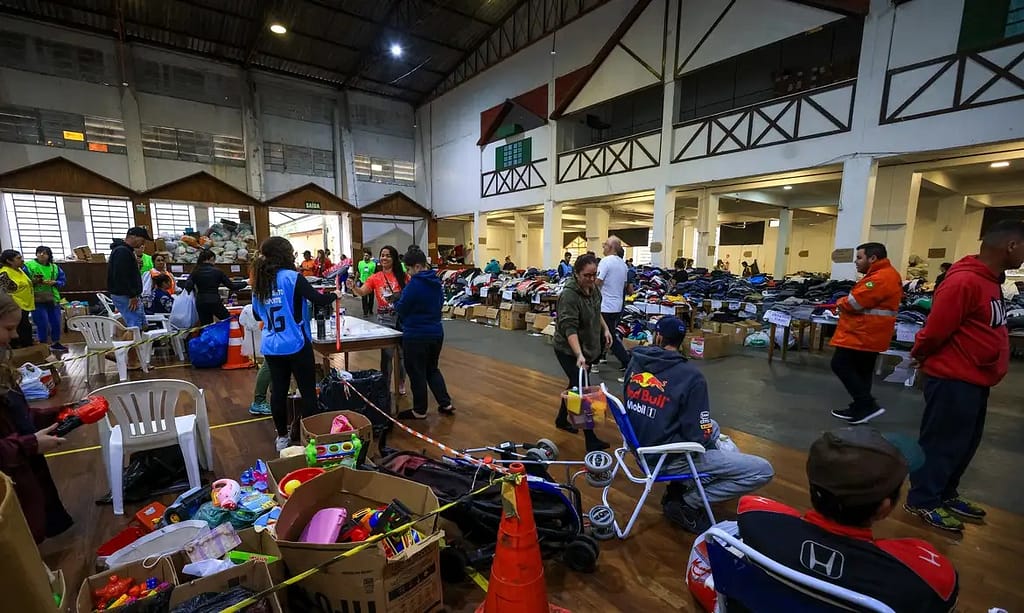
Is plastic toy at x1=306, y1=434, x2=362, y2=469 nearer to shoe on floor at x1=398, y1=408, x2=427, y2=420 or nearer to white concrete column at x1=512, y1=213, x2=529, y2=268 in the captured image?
shoe on floor at x1=398, y1=408, x2=427, y2=420

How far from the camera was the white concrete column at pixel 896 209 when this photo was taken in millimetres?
7375

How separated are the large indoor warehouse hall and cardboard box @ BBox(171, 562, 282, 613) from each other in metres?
0.01

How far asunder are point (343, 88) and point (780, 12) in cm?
1420

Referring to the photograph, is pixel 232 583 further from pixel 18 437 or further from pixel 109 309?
pixel 109 309

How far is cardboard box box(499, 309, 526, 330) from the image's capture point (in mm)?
8750

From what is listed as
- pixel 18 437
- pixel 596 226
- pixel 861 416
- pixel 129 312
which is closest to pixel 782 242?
pixel 596 226

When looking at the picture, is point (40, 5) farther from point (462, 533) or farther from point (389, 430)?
point (462, 533)

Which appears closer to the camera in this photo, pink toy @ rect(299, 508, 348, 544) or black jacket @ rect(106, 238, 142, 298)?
pink toy @ rect(299, 508, 348, 544)

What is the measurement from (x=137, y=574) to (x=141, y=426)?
136 cm

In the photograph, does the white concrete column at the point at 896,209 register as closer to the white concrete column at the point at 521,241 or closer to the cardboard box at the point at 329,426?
the white concrete column at the point at 521,241

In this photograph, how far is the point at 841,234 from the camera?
7.12 meters

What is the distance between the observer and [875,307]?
3.46m

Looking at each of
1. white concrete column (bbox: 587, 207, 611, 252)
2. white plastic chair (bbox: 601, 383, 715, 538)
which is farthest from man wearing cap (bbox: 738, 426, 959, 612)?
white concrete column (bbox: 587, 207, 611, 252)

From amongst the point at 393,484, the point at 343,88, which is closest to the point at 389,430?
the point at 393,484
